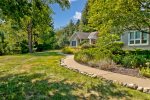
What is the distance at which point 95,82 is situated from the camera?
10.6 metres

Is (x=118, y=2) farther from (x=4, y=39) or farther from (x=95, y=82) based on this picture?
(x=4, y=39)

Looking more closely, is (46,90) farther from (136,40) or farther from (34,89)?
(136,40)

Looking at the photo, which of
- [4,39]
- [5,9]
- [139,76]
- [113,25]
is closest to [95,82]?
[139,76]

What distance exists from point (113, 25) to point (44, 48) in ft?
127

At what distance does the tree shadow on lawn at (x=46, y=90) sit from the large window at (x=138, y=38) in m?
20.1

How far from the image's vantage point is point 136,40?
30188 mm

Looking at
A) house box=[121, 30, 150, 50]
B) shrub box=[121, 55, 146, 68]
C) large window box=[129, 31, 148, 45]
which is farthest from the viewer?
large window box=[129, 31, 148, 45]

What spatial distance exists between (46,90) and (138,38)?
22.4m

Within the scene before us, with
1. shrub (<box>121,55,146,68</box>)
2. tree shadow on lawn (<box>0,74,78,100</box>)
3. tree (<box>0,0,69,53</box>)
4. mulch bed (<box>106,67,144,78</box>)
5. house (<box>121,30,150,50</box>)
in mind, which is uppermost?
tree (<box>0,0,69,53</box>)

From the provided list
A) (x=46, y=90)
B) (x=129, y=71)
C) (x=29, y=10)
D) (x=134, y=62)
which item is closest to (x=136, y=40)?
(x=134, y=62)

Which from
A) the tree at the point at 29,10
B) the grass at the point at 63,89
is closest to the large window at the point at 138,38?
the grass at the point at 63,89

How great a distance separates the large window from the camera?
94.9 ft

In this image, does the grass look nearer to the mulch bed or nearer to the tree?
the mulch bed

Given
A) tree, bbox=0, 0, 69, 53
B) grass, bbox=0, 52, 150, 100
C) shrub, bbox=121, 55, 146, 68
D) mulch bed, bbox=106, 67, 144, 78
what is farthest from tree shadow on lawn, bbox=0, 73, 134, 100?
shrub, bbox=121, 55, 146, 68
